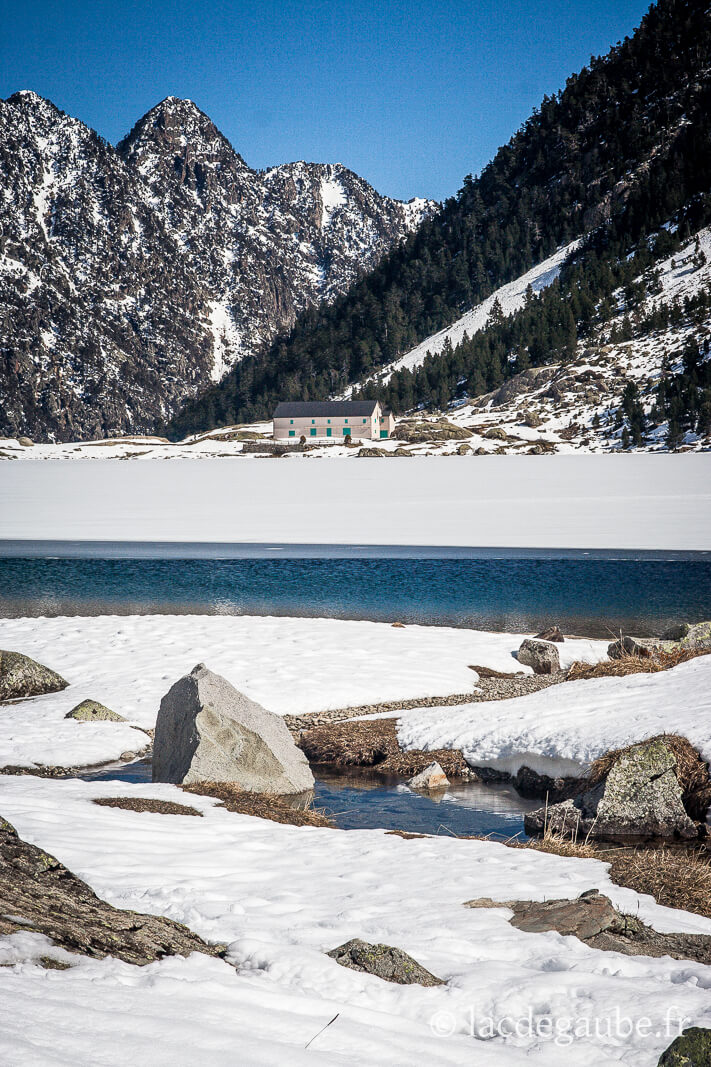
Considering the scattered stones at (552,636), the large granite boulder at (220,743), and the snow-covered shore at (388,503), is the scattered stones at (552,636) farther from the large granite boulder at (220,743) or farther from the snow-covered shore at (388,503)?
the snow-covered shore at (388,503)

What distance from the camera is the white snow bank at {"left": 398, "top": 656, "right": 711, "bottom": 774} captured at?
9477 mm

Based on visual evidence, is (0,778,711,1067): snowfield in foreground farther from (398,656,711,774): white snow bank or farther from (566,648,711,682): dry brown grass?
(566,648,711,682): dry brown grass

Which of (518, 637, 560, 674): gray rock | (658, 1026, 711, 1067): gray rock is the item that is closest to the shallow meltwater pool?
(658, 1026, 711, 1067): gray rock

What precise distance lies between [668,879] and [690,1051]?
3.00m

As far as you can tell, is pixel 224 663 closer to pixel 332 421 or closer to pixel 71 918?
pixel 71 918

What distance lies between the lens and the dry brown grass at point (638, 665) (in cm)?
1273

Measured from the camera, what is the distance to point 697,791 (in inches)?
334

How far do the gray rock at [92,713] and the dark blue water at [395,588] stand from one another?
9838mm

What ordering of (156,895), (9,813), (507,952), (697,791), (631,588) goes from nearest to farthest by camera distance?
1. (507,952)
2. (156,895)
3. (9,813)
4. (697,791)
5. (631,588)

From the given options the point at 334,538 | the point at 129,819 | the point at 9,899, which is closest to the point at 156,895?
the point at 9,899

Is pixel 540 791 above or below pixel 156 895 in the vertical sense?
below

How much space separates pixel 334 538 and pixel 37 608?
14148 mm

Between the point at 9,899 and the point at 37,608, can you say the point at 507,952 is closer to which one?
the point at 9,899

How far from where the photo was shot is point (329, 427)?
123 meters
